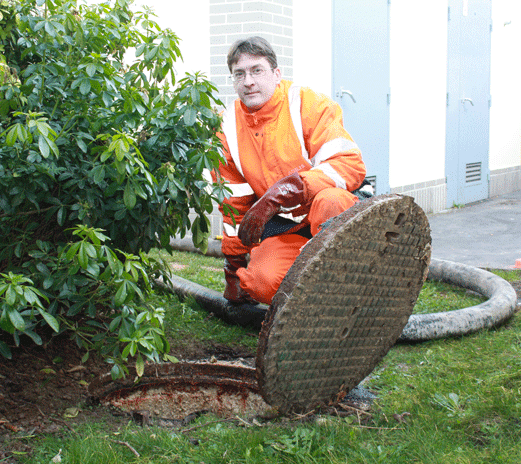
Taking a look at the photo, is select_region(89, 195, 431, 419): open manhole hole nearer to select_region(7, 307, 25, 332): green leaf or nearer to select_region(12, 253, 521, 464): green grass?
select_region(12, 253, 521, 464): green grass

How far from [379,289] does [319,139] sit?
3.58 feet

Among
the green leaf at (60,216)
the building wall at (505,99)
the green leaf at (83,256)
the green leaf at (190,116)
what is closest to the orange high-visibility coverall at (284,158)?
the green leaf at (190,116)

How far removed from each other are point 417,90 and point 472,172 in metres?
2.70

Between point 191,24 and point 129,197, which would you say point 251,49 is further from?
point 191,24

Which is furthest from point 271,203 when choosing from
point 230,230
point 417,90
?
point 417,90

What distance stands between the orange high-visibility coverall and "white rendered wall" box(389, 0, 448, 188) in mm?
5520

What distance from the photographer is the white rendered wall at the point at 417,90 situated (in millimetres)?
8789

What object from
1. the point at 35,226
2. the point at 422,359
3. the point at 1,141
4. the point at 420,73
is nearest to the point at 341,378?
the point at 422,359

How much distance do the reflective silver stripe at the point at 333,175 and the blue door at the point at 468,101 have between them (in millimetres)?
7655

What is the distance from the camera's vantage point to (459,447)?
227 cm

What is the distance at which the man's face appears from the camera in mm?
3430

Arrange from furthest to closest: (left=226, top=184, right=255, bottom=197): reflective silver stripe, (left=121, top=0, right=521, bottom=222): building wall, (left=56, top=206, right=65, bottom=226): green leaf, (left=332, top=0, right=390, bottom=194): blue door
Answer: (left=332, top=0, right=390, bottom=194): blue door
(left=121, top=0, right=521, bottom=222): building wall
(left=226, top=184, right=255, bottom=197): reflective silver stripe
(left=56, top=206, right=65, bottom=226): green leaf

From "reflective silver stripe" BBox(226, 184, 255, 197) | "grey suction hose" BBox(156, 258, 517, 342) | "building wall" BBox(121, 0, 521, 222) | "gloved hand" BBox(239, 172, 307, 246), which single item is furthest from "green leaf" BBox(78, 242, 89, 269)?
"building wall" BBox(121, 0, 521, 222)

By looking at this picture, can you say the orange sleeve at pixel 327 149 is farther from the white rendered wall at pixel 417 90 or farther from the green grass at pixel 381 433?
the white rendered wall at pixel 417 90
